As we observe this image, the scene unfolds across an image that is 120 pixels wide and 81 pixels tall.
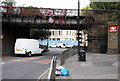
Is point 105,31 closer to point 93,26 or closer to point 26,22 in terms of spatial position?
point 93,26

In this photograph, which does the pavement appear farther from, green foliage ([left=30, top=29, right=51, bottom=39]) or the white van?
green foliage ([left=30, top=29, right=51, bottom=39])

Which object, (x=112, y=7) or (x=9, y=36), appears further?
(x=9, y=36)

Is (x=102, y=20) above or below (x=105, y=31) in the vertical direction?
above

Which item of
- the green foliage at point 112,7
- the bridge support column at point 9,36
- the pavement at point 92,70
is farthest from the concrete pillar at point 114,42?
Answer: the bridge support column at point 9,36

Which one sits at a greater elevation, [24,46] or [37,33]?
[37,33]

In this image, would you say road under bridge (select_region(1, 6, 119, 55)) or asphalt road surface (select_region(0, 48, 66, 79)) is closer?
asphalt road surface (select_region(0, 48, 66, 79))

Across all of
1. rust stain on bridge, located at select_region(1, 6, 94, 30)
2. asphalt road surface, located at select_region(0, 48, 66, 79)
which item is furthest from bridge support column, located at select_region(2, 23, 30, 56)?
asphalt road surface, located at select_region(0, 48, 66, 79)

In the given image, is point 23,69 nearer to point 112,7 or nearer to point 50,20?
point 112,7

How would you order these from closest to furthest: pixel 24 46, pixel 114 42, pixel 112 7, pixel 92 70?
pixel 92 70
pixel 112 7
pixel 24 46
pixel 114 42

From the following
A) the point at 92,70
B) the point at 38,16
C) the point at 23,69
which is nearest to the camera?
the point at 92,70

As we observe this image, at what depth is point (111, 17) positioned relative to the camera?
85.5ft

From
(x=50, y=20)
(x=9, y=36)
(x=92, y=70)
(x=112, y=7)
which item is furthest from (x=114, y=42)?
(x=9, y=36)

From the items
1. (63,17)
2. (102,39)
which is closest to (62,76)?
(63,17)

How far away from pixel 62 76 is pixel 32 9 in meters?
17.9
